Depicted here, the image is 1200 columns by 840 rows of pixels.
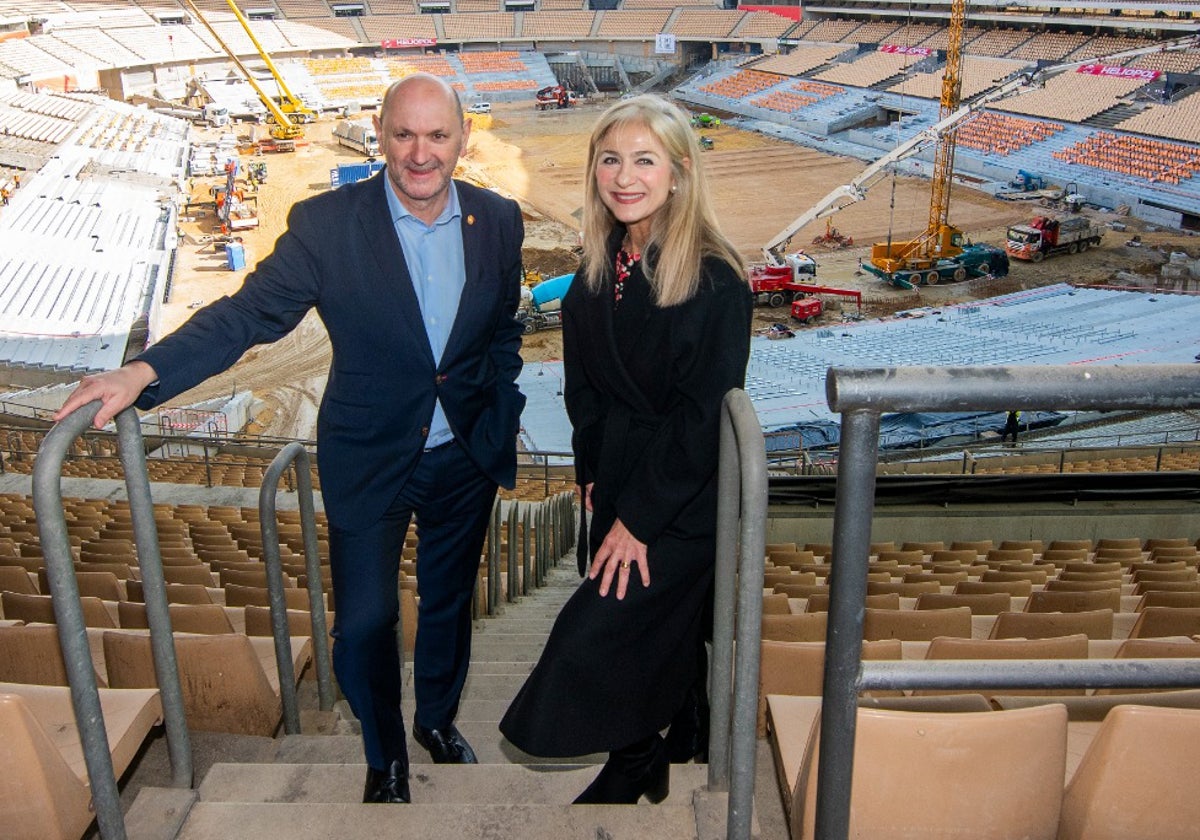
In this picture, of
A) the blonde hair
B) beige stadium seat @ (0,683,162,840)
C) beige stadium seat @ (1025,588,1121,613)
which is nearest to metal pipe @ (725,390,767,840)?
the blonde hair

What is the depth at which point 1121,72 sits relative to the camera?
42938mm

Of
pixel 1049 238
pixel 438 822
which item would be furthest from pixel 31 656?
pixel 1049 238

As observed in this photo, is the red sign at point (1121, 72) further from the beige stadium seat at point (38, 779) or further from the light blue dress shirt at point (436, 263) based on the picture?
the beige stadium seat at point (38, 779)

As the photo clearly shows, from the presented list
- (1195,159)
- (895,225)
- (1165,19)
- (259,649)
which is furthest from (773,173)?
(259,649)

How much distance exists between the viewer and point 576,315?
107 inches

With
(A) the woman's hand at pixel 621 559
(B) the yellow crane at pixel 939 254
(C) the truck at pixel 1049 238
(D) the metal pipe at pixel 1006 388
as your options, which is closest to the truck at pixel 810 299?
(B) the yellow crane at pixel 939 254

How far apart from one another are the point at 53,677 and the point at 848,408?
246 centimetres

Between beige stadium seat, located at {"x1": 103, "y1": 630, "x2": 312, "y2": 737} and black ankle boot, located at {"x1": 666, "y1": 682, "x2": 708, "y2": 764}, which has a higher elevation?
beige stadium seat, located at {"x1": 103, "y1": 630, "x2": 312, "y2": 737}

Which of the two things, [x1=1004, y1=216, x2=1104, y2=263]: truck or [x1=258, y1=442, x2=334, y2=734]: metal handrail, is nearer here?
[x1=258, y1=442, x2=334, y2=734]: metal handrail

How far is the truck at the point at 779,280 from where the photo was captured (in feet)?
→ 80.3

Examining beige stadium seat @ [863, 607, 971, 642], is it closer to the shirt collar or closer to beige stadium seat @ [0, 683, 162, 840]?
the shirt collar

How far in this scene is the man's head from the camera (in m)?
2.66

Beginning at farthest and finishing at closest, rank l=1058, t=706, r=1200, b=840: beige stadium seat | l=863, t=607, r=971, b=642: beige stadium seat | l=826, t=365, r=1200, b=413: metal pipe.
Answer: l=863, t=607, r=971, b=642: beige stadium seat
l=1058, t=706, r=1200, b=840: beige stadium seat
l=826, t=365, r=1200, b=413: metal pipe

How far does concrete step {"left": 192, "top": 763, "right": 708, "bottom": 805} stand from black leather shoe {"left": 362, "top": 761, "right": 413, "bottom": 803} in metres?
0.03
